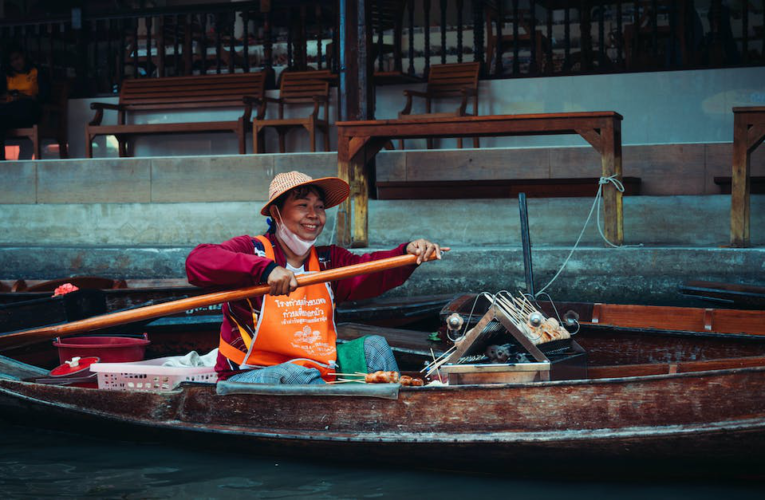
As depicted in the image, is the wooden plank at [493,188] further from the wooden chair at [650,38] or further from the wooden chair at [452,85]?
the wooden chair at [650,38]

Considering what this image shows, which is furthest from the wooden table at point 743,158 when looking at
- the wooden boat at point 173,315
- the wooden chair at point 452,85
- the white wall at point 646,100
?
the wooden chair at point 452,85

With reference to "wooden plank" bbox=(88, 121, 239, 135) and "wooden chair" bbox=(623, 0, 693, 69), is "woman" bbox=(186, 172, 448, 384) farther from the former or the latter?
"wooden chair" bbox=(623, 0, 693, 69)

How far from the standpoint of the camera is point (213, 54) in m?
12.9

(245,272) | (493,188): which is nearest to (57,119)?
(493,188)

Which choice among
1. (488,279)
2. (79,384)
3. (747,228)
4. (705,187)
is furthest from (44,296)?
(705,187)

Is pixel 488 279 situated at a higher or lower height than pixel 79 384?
higher

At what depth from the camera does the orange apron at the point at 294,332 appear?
4.05 meters

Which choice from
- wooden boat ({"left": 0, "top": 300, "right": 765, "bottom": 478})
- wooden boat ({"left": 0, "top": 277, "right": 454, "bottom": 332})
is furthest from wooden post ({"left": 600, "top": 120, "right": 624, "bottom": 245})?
wooden boat ({"left": 0, "top": 300, "right": 765, "bottom": 478})

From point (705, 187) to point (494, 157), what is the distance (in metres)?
1.97

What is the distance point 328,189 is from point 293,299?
1.75 ft

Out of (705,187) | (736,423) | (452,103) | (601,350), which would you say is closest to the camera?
(736,423)

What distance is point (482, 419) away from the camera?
3.70 metres

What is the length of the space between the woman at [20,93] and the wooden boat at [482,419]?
6332 millimetres

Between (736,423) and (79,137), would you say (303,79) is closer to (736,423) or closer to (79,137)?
(79,137)
